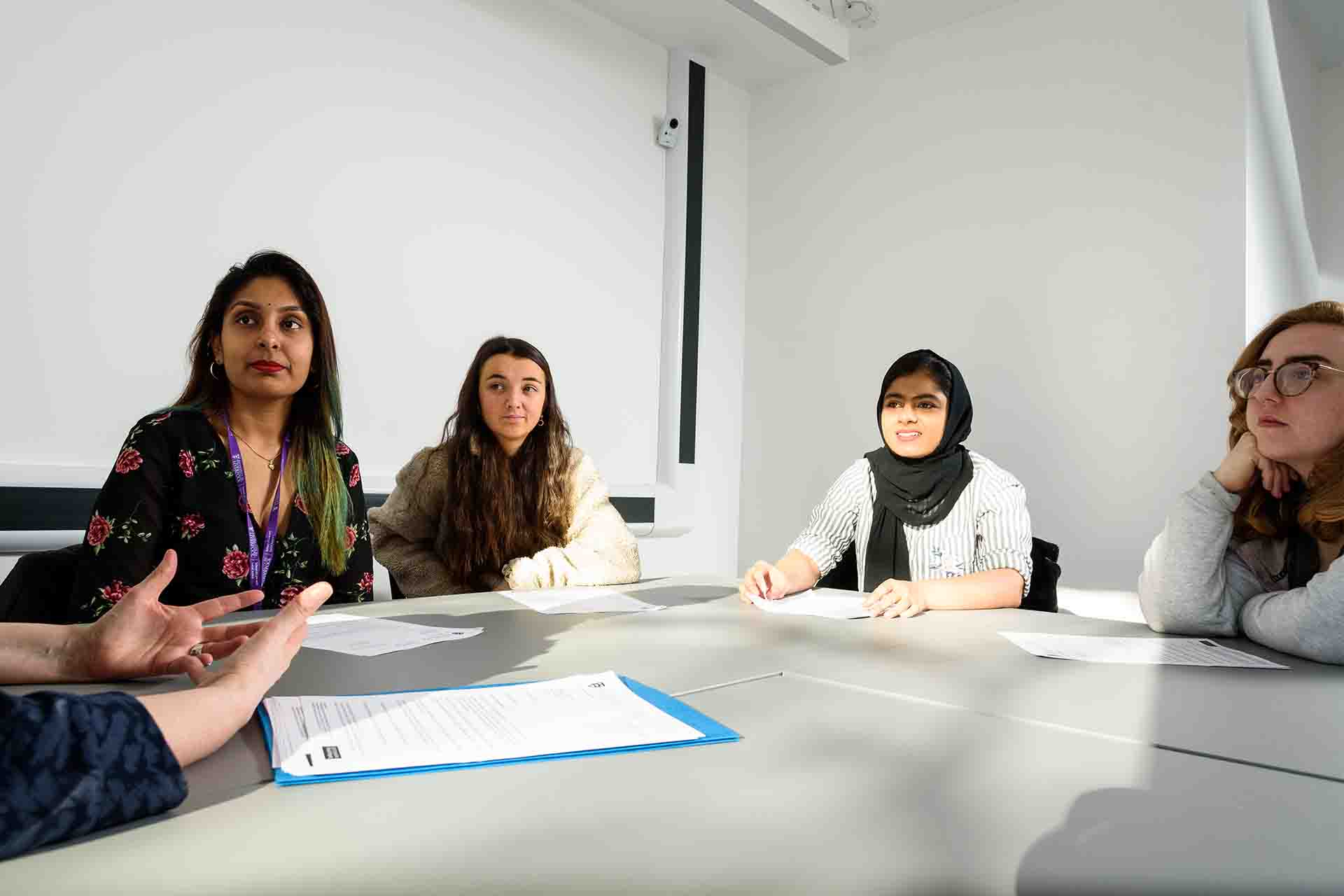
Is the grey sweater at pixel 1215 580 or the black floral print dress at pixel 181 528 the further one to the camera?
the black floral print dress at pixel 181 528

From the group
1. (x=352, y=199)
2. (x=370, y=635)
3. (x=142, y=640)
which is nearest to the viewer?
(x=142, y=640)

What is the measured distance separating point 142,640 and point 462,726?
47 centimetres

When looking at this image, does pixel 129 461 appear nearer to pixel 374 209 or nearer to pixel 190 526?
pixel 190 526

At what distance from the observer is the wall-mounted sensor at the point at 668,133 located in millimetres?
4105

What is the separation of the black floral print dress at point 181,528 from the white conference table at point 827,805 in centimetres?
78

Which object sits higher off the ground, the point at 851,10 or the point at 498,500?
the point at 851,10

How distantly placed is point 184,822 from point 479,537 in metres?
1.78

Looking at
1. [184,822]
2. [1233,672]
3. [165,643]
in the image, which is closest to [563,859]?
[184,822]

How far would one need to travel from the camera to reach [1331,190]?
3445 mm

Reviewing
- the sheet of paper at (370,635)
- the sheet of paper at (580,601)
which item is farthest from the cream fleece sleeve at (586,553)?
the sheet of paper at (370,635)

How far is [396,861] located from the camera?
1.69ft

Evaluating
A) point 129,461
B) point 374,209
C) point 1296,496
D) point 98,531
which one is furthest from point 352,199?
point 1296,496

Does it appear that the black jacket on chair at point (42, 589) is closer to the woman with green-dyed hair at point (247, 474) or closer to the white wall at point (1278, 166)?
the woman with green-dyed hair at point (247, 474)

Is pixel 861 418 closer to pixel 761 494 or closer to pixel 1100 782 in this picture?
pixel 761 494
